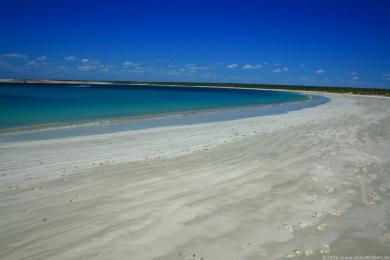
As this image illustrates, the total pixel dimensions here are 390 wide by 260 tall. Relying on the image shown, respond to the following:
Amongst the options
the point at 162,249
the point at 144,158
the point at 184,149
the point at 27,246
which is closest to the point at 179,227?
the point at 162,249

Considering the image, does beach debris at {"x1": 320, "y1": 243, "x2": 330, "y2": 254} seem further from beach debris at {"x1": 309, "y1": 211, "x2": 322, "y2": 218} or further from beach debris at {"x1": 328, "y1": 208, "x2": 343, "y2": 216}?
beach debris at {"x1": 328, "y1": 208, "x2": 343, "y2": 216}

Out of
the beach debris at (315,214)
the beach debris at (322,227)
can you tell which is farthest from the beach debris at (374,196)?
the beach debris at (322,227)

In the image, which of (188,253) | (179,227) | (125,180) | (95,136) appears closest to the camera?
(188,253)

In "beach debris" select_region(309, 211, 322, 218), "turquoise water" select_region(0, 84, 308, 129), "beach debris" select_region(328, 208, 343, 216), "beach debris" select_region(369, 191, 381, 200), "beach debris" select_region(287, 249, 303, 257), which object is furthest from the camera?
"turquoise water" select_region(0, 84, 308, 129)

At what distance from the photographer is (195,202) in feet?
17.7

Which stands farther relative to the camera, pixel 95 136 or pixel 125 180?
pixel 95 136

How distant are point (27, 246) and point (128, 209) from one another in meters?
1.52

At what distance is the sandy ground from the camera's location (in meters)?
3.97

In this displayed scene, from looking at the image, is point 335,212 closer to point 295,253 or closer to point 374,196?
point 374,196

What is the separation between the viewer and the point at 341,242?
4.08 m

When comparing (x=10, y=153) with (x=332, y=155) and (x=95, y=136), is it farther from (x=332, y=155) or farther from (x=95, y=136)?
(x=332, y=155)

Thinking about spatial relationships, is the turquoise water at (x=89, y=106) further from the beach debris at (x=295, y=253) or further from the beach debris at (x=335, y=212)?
the beach debris at (x=295, y=253)

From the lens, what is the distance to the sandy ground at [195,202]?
3.97 metres

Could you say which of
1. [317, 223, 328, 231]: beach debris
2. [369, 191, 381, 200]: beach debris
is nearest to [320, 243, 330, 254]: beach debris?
[317, 223, 328, 231]: beach debris
